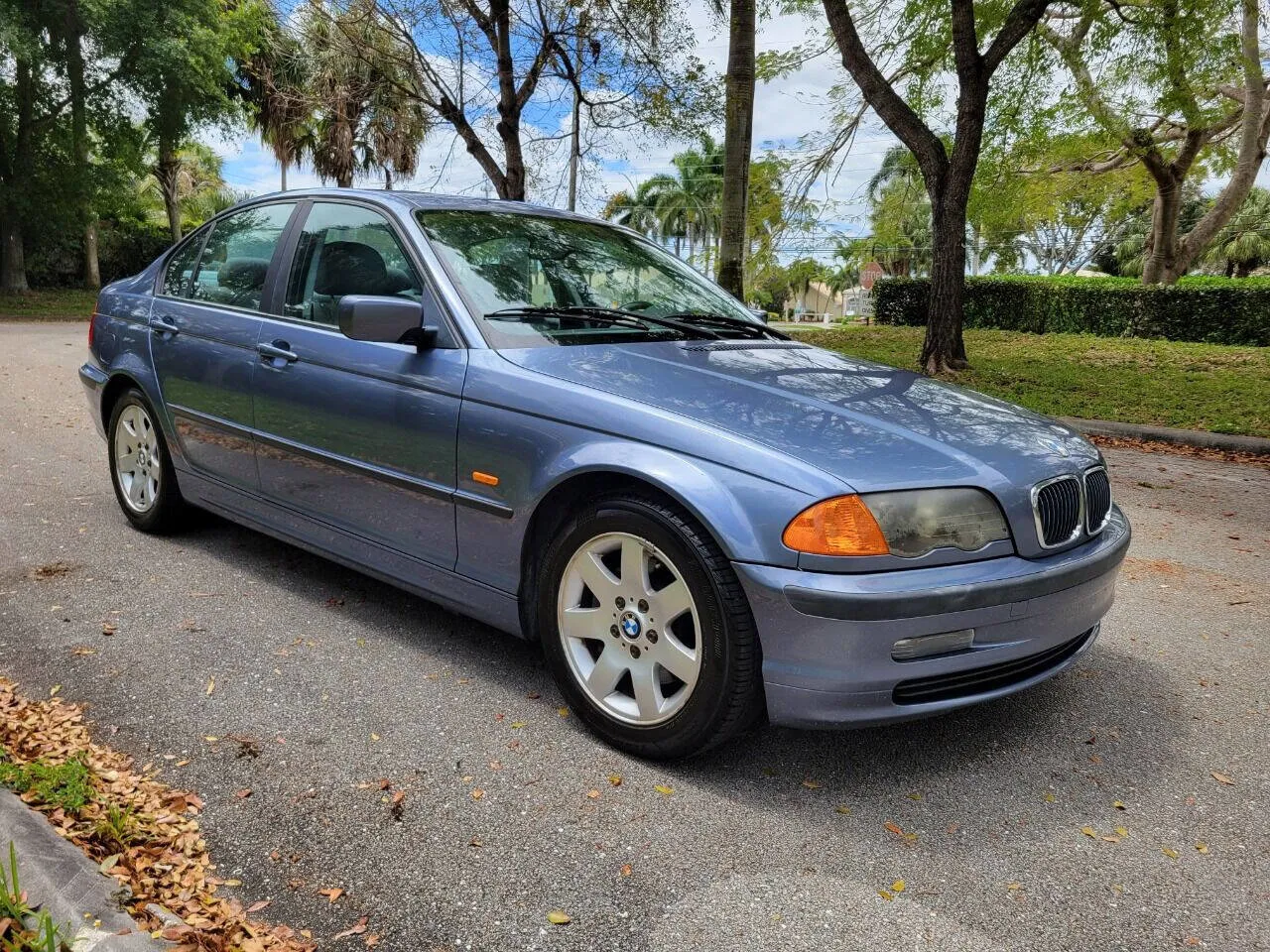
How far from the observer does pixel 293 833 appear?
2.41 meters

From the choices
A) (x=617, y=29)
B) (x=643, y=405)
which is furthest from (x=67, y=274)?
(x=643, y=405)

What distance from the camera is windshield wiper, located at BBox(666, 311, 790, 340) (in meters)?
3.88

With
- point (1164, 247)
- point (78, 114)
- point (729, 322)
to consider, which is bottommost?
point (729, 322)

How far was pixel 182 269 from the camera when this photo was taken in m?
4.73

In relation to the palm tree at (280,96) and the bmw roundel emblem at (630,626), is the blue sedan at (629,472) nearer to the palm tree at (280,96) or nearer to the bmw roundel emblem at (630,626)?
the bmw roundel emblem at (630,626)

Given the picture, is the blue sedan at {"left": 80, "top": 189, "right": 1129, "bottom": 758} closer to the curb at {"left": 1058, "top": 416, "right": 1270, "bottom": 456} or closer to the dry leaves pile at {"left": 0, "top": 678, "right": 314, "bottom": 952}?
the dry leaves pile at {"left": 0, "top": 678, "right": 314, "bottom": 952}

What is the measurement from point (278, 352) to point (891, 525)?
250 centimetres

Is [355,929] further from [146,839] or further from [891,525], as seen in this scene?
[891,525]

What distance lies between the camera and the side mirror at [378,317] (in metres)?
3.15

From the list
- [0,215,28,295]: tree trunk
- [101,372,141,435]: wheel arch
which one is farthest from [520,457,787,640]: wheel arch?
[0,215,28,295]: tree trunk

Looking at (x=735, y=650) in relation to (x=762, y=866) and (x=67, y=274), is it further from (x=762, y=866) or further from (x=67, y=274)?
(x=67, y=274)

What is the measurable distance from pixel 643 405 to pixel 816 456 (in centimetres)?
53

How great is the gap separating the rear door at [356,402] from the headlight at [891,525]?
1270 millimetres

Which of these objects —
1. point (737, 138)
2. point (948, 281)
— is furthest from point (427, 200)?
point (948, 281)
